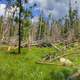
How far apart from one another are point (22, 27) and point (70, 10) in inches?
2457

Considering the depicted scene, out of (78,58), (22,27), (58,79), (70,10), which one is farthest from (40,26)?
(58,79)

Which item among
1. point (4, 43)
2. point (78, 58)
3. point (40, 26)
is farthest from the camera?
point (40, 26)

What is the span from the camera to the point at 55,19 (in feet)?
528

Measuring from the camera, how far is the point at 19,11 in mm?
41000

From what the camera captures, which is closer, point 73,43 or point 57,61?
point 57,61

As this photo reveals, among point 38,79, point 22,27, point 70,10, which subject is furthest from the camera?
point 70,10

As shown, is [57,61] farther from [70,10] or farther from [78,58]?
[70,10]

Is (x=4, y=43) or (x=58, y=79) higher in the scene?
(x=58, y=79)

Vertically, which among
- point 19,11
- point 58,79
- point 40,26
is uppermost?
point 19,11

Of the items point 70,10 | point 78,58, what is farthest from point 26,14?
point 70,10

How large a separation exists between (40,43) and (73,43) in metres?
8.55

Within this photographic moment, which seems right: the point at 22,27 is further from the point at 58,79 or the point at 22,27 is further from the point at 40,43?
the point at 58,79

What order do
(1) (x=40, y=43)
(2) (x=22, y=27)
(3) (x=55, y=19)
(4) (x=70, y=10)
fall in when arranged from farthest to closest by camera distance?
1. (3) (x=55, y=19)
2. (4) (x=70, y=10)
3. (1) (x=40, y=43)
4. (2) (x=22, y=27)

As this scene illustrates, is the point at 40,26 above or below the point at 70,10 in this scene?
below
